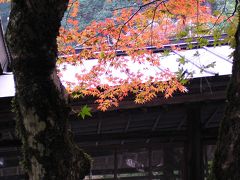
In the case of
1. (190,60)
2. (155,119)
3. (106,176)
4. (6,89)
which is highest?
(190,60)

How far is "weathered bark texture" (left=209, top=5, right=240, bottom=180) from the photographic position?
256 centimetres

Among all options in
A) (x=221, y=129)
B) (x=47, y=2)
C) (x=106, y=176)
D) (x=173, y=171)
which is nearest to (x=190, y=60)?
(x=173, y=171)

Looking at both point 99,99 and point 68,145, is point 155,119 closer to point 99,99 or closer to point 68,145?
point 99,99

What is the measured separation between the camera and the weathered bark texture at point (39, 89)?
2.48 meters

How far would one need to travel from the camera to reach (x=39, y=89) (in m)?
2.58

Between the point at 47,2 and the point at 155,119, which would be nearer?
the point at 47,2

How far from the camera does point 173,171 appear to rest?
24.5 ft

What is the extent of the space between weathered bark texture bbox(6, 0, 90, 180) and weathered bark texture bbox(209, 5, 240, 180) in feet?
3.56

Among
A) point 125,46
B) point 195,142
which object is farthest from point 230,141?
point 195,142

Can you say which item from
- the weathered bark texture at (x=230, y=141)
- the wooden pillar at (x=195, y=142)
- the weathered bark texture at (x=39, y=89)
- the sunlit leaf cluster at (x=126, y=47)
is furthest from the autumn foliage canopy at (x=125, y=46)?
the weathered bark texture at (x=39, y=89)

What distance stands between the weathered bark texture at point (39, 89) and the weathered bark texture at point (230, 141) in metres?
1.09

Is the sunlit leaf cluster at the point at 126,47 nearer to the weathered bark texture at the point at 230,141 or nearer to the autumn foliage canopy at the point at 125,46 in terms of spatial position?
the autumn foliage canopy at the point at 125,46

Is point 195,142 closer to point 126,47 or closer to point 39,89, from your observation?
point 126,47

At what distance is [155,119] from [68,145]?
4.47 meters
